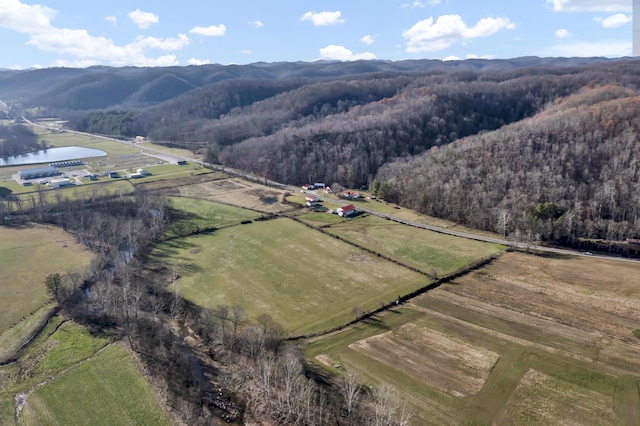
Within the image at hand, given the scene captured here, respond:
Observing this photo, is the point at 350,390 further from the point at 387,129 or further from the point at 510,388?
the point at 387,129

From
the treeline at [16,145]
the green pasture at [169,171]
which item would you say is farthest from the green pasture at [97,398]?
the treeline at [16,145]

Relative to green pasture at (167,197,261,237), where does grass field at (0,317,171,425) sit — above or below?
below

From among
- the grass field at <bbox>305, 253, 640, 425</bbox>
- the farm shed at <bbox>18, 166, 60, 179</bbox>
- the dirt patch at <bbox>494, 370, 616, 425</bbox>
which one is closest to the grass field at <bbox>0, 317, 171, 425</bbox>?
the grass field at <bbox>305, 253, 640, 425</bbox>

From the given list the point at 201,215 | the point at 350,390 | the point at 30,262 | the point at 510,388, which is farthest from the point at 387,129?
the point at 350,390

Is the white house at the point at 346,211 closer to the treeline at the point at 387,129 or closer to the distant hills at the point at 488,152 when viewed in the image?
the distant hills at the point at 488,152

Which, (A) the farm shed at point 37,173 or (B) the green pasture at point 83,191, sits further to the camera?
(A) the farm shed at point 37,173

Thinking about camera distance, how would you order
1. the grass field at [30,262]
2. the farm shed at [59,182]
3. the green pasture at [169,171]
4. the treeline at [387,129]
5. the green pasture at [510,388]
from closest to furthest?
the green pasture at [510,388] → the grass field at [30,262] → the farm shed at [59,182] → the treeline at [387,129] → the green pasture at [169,171]

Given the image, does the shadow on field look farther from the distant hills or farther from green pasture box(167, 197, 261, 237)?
green pasture box(167, 197, 261, 237)
